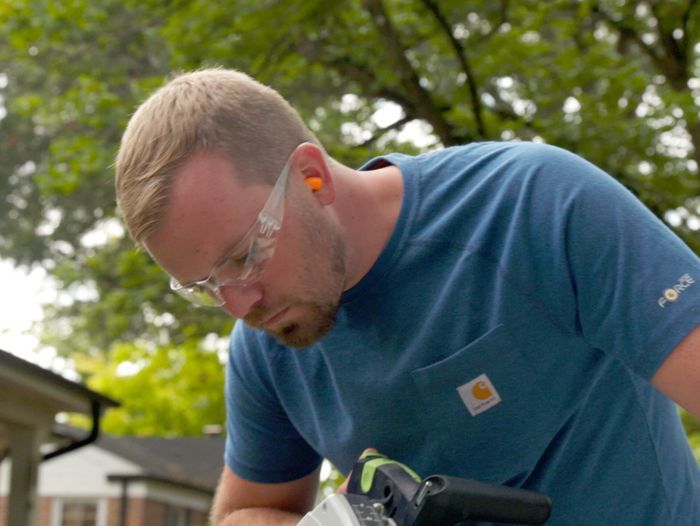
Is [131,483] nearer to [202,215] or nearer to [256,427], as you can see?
[256,427]

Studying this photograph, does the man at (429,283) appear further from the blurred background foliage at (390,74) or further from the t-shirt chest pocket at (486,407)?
the blurred background foliage at (390,74)

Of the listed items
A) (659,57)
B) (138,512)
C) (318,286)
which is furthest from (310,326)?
(138,512)

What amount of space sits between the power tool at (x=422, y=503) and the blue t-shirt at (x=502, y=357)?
269 millimetres

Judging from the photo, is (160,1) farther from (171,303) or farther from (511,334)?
(511,334)

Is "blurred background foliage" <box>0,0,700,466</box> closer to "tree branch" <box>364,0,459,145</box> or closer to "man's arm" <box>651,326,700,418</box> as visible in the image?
"tree branch" <box>364,0,459,145</box>

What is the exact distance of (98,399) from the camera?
7.53 m

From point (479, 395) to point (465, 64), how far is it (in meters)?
7.93

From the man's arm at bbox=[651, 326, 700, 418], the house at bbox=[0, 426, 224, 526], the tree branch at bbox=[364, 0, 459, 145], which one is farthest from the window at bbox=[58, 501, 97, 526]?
the man's arm at bbox=[651, 326, 700, 418]

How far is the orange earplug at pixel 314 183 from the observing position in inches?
93.0

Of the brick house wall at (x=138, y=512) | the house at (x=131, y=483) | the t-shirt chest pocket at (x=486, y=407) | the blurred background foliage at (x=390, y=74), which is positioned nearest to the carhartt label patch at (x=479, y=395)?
the t-shirt chest pocket at (x=486, y=407)

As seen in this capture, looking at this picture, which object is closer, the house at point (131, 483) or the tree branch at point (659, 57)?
the tree branch at point (659, 57)

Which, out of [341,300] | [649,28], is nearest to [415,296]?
[341,300]

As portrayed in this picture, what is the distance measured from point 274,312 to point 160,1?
8749 mm

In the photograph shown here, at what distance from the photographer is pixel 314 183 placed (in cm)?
237
